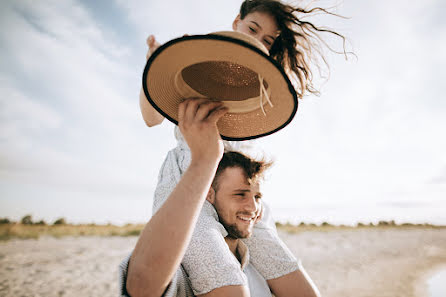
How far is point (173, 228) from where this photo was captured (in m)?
0.96

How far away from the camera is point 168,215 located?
98cm

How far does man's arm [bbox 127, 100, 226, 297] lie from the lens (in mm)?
960

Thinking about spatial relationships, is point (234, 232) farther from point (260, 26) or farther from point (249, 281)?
point (260, 26)

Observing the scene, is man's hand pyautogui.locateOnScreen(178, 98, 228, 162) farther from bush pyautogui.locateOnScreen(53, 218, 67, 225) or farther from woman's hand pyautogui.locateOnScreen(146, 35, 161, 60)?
bush pyautogui.locateOnScreen(53, 218, 67, 225)

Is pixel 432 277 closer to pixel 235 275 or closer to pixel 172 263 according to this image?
pixel 235 275

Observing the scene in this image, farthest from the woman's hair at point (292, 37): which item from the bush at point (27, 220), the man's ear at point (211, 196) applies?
the bush at point (27, 220)

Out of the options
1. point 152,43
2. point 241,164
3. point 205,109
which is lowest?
point 241,164

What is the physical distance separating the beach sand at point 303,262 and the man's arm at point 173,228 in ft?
18.4

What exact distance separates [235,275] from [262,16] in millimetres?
2282

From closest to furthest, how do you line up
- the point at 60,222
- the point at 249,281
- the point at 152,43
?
the point at 152,43 → the point at 249,281 → the point at 60,222

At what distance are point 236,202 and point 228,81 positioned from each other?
1373 millimetres

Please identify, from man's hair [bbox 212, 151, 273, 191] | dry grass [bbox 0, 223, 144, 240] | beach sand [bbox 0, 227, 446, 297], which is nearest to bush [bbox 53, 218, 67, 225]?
dry grass [bbox 0, 223, 144, 240]

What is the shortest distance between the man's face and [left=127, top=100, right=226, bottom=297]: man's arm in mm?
1371

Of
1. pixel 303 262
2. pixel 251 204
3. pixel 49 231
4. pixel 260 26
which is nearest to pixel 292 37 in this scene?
pixel 260 26
